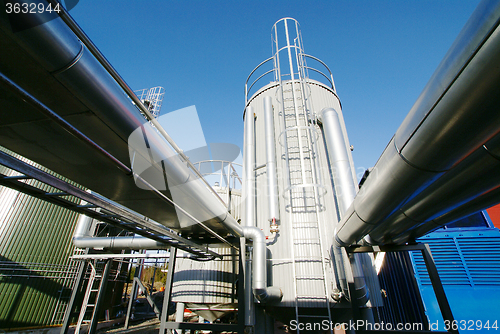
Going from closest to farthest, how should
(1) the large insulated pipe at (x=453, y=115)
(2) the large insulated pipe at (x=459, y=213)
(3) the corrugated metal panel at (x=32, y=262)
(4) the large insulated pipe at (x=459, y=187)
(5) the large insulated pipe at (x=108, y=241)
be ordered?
(1) the large insulated pipe at (x=453, y=115), (4) the large insulated pipe at (x=459, y=187), (2) the large insulated pipe at (x=459, y=213), (5) the large insulated pipe at (x=108, y=241), (3) the corrugated metal panel at (x=32, y=262)

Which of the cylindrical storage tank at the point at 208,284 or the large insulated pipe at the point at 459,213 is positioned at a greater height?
the large insulated pipe at the point at 459,213

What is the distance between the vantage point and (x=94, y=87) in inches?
89.8

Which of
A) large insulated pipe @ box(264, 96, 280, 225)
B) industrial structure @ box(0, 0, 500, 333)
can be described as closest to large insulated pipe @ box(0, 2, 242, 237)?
industrial structure @ box(0, 0, 500, 333)

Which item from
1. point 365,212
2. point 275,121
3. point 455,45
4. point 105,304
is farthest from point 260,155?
point 105,304

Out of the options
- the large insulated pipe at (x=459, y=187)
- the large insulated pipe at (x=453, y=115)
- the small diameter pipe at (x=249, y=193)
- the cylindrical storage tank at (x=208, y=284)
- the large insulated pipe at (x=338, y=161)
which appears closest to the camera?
the large insulated pipe at (x=453, y=115)

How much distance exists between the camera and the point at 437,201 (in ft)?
11.0

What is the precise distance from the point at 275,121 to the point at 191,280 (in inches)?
271

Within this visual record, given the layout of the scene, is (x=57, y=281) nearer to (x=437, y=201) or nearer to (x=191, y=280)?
(x=191, y=280)

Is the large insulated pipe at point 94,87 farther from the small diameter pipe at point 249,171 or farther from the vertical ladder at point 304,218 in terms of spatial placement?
the small diameter pipe at point 249,171

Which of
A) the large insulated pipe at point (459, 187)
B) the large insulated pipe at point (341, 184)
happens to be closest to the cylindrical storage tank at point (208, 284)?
the large insulated pipe at point (341, 184)

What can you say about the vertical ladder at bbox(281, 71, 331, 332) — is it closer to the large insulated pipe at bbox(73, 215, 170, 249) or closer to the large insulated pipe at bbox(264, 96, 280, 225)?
the large insulated pipe at bbox(264, 96, 280, 225)

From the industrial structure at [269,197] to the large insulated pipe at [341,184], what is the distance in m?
0.05

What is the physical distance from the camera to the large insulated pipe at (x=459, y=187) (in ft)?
8.57

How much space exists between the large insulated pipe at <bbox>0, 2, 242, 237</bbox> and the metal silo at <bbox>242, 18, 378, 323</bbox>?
4.83m
